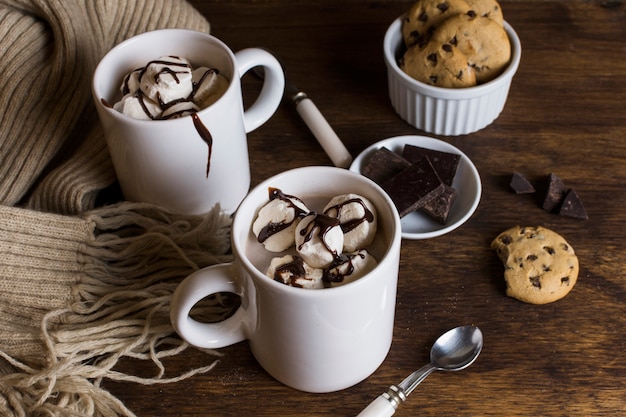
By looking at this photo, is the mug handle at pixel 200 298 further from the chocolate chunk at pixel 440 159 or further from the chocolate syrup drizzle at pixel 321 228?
the chocolate chunk at pixel 440 159

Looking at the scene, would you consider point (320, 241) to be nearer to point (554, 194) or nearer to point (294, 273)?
point (294, 273)

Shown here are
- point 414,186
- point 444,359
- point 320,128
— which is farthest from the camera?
point 320,128

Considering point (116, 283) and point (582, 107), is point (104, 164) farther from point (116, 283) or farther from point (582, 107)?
point (582, 107)

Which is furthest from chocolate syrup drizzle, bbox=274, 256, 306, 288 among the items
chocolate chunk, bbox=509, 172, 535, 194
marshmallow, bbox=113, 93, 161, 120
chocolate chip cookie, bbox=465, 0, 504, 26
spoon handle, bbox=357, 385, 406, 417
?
chocolate chip cookie, bbox=465, 0, 504, 26

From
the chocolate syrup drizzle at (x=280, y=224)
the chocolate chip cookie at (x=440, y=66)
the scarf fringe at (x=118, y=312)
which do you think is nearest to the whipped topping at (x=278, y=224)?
the chocolate syrup drizzle at (x=280, y=224)

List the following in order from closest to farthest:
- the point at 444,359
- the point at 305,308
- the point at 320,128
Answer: the point at 305,308, the point at 444,359, the point at 320,128

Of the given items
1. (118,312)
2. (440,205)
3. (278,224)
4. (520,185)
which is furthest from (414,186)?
(118,312)
